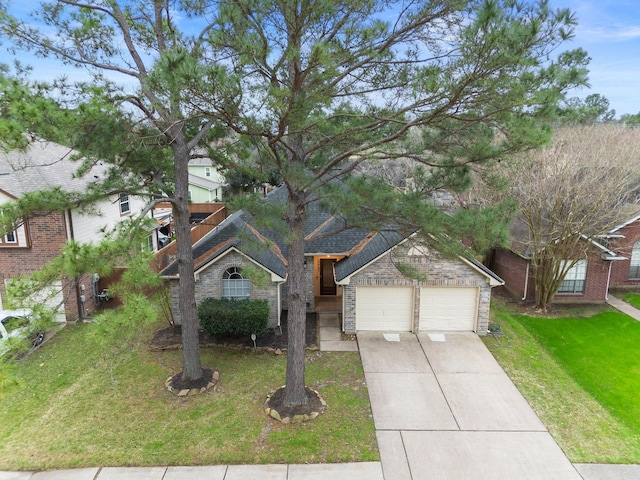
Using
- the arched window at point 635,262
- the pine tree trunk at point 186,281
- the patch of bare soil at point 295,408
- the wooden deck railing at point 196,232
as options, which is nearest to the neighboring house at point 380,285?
the wooden deck railing at point 196,232

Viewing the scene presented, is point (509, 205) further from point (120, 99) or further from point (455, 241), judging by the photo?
point (120, 99)

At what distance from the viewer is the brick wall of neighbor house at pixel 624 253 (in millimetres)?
17172

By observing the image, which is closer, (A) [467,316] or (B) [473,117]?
(B) [473,117]

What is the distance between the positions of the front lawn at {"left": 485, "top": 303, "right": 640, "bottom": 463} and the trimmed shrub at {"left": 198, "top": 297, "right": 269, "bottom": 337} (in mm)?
7338

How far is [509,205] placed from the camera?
829 centimetres

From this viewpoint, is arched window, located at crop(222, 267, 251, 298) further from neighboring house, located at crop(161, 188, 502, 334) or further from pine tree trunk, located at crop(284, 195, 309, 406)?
pine tree trunk, located at crop(284, 195, 309, 406)

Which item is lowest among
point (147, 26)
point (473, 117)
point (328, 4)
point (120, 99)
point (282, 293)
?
point (282, 293)

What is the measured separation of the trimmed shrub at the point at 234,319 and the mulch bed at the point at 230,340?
1.32 ft

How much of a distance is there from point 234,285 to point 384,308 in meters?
5.21

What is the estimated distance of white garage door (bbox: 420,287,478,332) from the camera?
13.8 metres

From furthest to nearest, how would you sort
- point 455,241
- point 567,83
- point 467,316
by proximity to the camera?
point 467,316
point 455,241
point 567,83

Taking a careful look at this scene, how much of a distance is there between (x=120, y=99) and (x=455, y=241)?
7696 mm

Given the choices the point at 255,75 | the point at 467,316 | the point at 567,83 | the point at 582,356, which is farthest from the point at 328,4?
the point at 582,356

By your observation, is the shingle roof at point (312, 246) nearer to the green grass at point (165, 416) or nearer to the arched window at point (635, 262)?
the green grass at point (165, 416)
